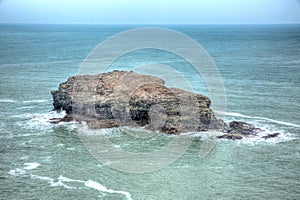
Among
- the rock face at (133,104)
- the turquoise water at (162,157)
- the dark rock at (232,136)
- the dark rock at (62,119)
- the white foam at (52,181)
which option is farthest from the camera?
the dark rock at (62,119)

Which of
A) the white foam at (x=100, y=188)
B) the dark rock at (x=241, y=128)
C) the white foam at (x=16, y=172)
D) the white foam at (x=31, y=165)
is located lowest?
the white foam at (x=100, y=188)

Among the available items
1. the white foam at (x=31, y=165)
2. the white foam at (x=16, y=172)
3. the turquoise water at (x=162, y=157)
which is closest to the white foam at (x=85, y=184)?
the turquoise water at (x=162, y=157)

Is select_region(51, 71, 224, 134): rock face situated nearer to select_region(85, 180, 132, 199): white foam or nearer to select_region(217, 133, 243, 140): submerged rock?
select_region(217, 133, 243, 140): submerged rock

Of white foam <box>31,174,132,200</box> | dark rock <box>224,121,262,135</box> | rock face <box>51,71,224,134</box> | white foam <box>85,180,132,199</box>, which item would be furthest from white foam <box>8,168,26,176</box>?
dark rock <box>224,121,262,135</box>

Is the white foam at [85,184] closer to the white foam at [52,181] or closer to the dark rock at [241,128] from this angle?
the white foam at [52,181]

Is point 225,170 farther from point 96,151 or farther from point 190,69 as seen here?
point 190,69

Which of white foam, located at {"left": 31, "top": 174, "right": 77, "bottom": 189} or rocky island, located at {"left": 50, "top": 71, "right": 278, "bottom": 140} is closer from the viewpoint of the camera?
white foam, located at {"left": 31, "top": 174, "right": 77, "bottom": 189}

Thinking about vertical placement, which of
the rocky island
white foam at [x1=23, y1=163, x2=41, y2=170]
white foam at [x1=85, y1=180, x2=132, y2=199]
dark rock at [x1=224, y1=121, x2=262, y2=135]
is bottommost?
white foam at [x1=85, y1=180, x2=132, y2=199]

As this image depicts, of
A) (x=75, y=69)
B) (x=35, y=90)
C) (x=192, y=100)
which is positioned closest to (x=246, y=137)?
(x=192, y=100)

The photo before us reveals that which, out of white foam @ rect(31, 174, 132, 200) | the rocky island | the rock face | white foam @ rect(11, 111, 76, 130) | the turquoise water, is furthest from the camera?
white foam @ rect(11, 111, 76, 130)
